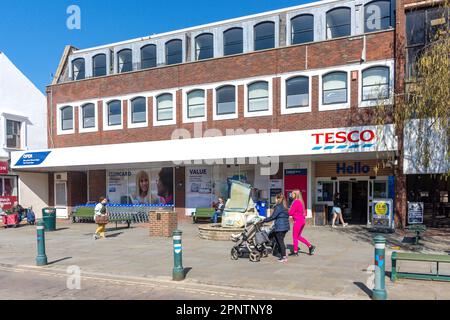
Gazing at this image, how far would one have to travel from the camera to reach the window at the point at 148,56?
23797 millimetres

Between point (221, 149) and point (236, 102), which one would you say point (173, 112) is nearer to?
point (236, 102)

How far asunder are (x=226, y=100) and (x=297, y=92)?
371 centimetres

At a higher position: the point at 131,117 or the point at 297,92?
the point at 297,92

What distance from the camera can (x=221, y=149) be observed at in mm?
18719

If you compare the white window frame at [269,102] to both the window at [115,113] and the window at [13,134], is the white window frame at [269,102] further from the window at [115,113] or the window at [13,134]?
the window at [13,134]

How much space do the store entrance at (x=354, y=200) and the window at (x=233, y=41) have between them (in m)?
8.78

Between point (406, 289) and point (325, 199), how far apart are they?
38.9ft

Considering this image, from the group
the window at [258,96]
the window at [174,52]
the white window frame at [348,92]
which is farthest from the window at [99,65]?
the white window frame at [348,92]

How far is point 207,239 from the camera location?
1459cm

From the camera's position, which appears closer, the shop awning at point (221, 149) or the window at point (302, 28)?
the shop awning at point (221, 149)

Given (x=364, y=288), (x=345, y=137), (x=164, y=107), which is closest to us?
(x=364, y=288)

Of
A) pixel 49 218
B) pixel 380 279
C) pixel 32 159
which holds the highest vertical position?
pixel 32 159

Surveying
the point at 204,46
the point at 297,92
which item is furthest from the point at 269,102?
the point at 204,46

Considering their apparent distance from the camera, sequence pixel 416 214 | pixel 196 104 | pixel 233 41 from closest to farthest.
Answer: pixel 416 214 < pixel 196 104 < pixel 233 41
